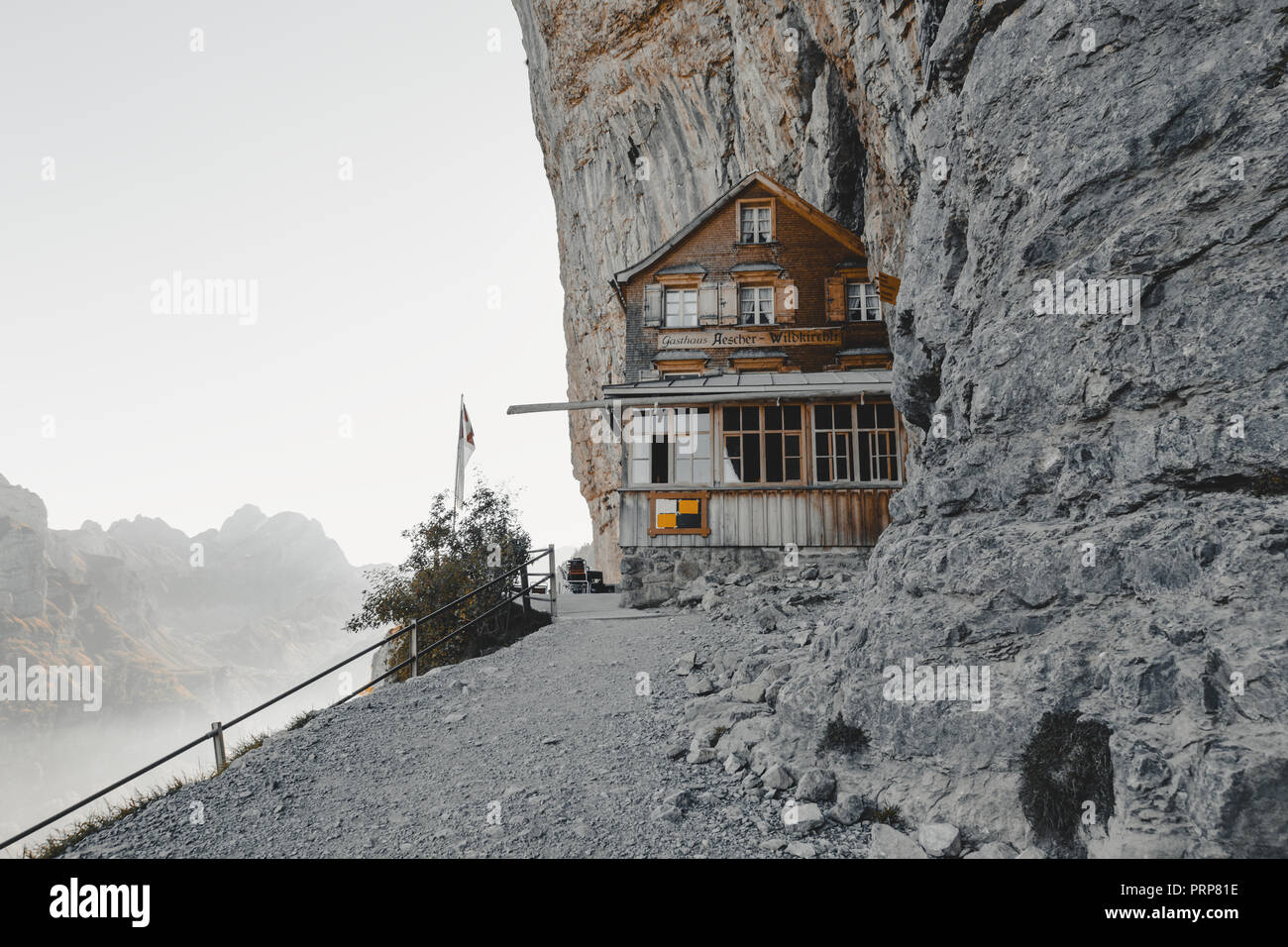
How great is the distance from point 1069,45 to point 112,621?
244550 mm

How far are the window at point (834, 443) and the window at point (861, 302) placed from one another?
6.42 metres

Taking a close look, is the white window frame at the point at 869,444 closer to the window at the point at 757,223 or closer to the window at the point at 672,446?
the window at the point at 672,446

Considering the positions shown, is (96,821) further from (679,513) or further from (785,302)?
(785,302)

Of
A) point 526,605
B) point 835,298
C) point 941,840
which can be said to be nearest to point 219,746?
point 941,840

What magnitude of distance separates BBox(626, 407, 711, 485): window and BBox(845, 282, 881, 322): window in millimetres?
7912

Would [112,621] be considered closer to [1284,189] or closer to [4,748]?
[4,748]

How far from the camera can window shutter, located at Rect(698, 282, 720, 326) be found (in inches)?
848

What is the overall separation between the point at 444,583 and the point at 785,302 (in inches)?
521

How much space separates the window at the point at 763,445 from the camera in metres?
16.6

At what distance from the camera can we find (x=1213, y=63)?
5637 mm

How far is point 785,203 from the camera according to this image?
2200 cm

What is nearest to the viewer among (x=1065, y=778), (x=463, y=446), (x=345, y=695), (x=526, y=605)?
(x=1065, y=778)

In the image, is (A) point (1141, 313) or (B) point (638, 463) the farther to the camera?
(B) point (638, 463)
